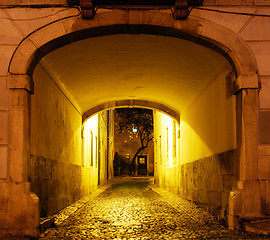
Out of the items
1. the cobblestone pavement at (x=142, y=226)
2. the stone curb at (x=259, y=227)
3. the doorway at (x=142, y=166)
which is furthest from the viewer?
the doorway at (x=142, y=166)

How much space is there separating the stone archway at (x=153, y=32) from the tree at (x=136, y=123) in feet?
96.6

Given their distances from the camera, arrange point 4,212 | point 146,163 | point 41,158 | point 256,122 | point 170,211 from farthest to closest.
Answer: point 146,163, point 170,211, point 41,158, point 256,122, point 4,212

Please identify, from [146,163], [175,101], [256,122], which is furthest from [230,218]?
[146,163]

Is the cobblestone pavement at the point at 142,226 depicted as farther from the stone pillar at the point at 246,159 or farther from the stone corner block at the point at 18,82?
the stone corner block at the point at 18,82

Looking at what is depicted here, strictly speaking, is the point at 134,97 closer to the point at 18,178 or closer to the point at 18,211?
the point at 18,178

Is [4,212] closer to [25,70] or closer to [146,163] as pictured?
[25,70]

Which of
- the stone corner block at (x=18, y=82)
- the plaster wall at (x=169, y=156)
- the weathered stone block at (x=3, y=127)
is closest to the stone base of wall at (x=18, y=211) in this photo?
the weathered stone block at (x=3, y=127)

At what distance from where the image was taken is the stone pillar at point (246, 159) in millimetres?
5754

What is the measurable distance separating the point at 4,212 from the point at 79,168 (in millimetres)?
6864

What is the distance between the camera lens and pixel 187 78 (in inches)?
361

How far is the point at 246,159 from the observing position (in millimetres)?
5836

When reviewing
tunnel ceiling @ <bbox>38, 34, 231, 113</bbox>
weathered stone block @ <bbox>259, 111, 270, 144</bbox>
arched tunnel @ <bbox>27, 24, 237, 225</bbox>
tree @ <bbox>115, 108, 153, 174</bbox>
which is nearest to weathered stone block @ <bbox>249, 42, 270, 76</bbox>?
arched tunnel @ <bbox>27, 24, 237, 225</bbox>

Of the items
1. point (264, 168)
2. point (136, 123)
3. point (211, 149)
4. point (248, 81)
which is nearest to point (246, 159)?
point (264, 168)

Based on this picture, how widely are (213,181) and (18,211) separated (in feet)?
13.9
